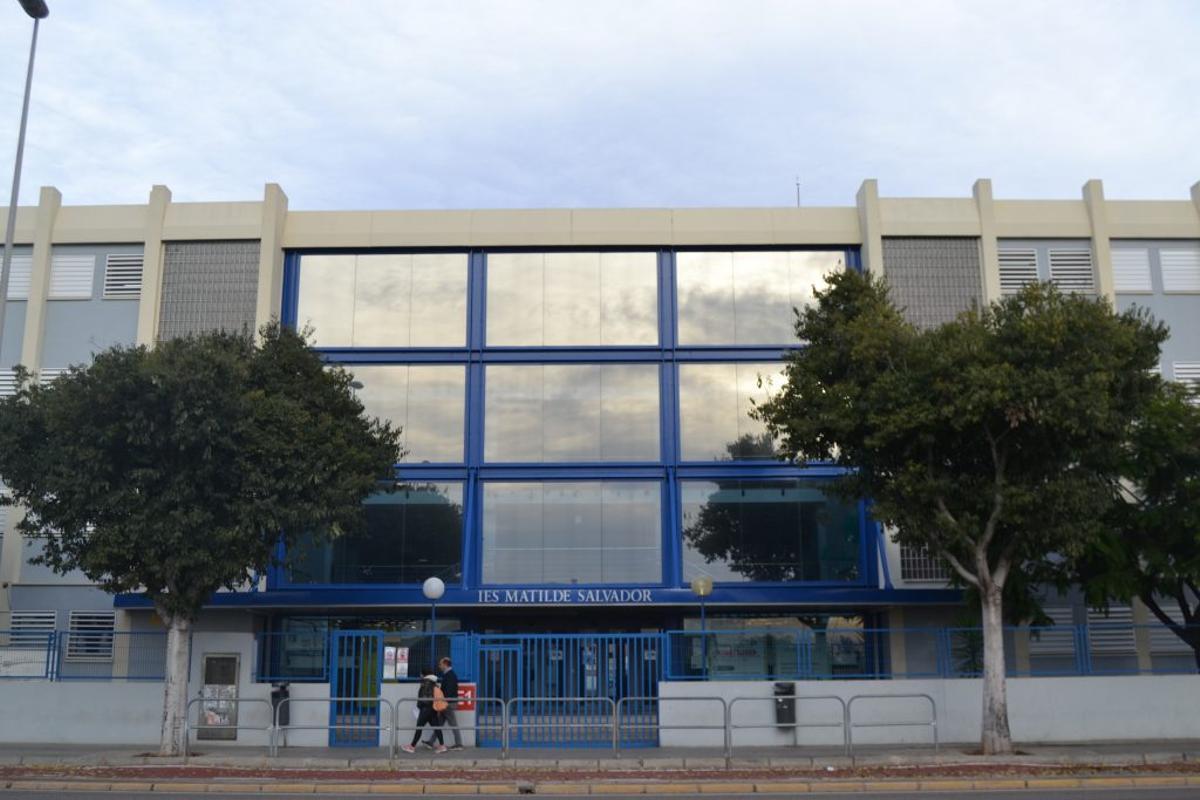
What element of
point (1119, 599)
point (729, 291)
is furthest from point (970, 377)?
point (729, 291)

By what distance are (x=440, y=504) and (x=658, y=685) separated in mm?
8414

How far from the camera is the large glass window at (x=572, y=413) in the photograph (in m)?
29.3

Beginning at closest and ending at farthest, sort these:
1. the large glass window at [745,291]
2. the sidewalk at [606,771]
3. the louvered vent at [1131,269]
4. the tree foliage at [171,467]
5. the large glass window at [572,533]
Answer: the sidewalk at [606,771]
the tree foliage at [171,467]
the large glass window at [572,533]
the large glass window at [745,291]
the louvered vent at [1131,269]

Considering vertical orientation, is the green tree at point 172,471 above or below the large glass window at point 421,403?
below

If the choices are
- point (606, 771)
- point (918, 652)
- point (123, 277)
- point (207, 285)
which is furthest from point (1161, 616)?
point (123, 277)

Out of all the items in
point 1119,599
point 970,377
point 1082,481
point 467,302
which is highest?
point 467,302

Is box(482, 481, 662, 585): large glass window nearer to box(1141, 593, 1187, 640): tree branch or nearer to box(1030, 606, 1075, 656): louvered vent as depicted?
box(1030, 606, 1075, 656): louvered vent

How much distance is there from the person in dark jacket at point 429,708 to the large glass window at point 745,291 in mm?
12068

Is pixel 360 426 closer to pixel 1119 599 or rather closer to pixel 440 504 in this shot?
pixel 440 504

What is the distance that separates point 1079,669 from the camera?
2378 centimetres

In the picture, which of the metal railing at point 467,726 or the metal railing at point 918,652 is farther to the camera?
the metal railing at point 918,652

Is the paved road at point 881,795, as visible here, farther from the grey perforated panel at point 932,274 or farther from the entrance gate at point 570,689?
the grey perforated panel at point 932,274

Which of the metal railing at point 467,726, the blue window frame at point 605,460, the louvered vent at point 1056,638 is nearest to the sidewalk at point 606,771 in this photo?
the metal railing at point 467,726

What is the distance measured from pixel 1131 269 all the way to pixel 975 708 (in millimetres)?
13642
